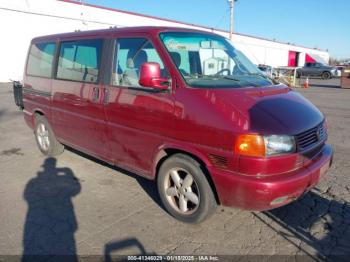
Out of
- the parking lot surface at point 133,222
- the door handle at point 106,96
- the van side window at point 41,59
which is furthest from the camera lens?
the van side window at point 41,59

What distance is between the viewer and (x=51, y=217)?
3.74 meters

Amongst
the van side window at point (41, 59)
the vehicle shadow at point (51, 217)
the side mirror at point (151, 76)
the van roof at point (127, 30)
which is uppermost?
the van roof at point (127, 30)

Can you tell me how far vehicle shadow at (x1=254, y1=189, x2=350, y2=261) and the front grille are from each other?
879 mm

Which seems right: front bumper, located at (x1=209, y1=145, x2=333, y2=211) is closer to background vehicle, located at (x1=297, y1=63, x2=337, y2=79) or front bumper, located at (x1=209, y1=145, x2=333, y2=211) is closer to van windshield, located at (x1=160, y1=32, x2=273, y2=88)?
van windshield, located at (x1=160, y1=32, x2=273, y2=88)

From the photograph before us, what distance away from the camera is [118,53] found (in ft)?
13.4

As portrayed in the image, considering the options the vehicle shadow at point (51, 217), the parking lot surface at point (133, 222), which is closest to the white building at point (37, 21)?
the parking lot surface at point (133, 222)

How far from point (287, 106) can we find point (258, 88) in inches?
15.7

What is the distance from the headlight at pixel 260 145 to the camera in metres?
2.94

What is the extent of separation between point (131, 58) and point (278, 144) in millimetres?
2013

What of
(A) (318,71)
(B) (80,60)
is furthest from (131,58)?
(A) (318,71)

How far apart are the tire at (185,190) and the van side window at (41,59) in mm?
2959

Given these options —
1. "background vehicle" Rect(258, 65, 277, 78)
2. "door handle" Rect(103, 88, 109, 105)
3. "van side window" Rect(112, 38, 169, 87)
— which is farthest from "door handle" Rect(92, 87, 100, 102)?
"background vehicle" Rect(258, 65, 277, 78)

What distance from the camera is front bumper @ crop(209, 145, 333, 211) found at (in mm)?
2963

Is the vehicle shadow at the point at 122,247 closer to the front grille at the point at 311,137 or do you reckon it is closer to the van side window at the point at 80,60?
the front grille at the point at 311,137
